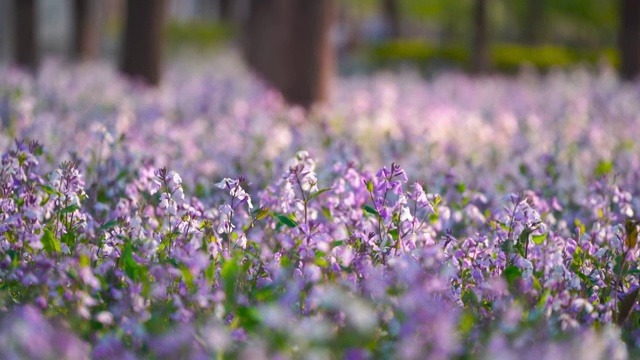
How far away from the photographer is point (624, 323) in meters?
4.09

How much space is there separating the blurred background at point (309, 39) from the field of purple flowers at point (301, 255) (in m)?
3.97

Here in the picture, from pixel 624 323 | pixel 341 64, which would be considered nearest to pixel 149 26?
pixel 624 323

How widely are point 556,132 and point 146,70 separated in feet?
23.5

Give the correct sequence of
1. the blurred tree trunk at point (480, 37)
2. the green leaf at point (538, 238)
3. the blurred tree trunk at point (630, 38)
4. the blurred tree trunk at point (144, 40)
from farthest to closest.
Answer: the blurred tree trunk at point (480, 37) → the blurred tree trunk at point (630, 38) → the blurred tree trunk at point (144, 40) → the green leaf at point (538, 238)

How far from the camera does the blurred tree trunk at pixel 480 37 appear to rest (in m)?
19.0

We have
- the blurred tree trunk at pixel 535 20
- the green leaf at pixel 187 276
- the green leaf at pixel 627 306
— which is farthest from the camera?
the blurred tree trunk at pixel 535 20

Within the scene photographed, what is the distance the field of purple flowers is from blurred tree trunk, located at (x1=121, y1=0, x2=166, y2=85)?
6526mm

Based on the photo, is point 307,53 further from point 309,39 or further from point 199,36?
point 199,36

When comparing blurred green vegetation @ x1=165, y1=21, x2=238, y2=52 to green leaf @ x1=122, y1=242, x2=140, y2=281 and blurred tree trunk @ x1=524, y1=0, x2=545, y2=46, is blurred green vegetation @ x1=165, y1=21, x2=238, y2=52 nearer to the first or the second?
blurred tree trunk @ x1=524, y1=0, x2=545, y2=46

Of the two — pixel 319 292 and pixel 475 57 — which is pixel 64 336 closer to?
pixel 319 292

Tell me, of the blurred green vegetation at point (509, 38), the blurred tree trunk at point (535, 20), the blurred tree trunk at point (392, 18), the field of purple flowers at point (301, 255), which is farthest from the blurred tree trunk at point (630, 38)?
the blurred tree trunk at point (535, 20)

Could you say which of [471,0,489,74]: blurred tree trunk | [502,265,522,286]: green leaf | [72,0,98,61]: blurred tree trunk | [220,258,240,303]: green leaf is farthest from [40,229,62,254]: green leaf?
[72,0,98,61]: blurred tree trunk

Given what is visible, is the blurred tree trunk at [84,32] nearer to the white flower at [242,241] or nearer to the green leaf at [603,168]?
the green leaf at [603,168]

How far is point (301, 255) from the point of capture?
14.0 feet
